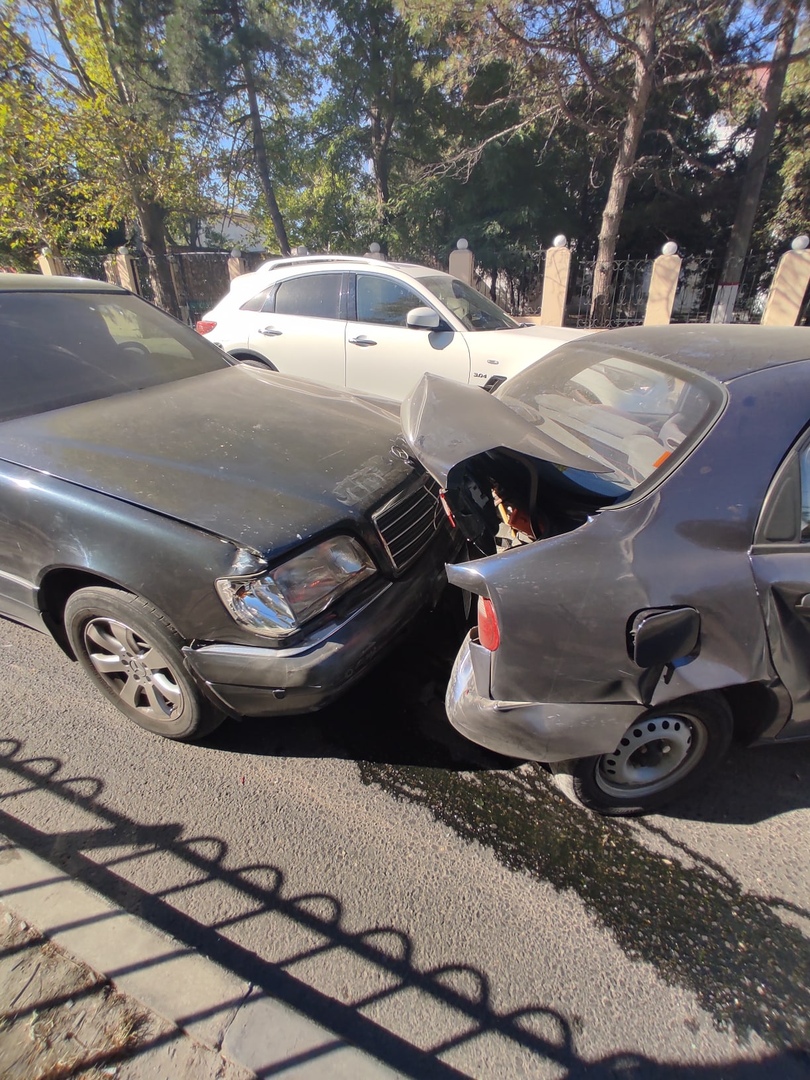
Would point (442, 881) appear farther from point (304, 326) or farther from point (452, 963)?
point (304, 326)

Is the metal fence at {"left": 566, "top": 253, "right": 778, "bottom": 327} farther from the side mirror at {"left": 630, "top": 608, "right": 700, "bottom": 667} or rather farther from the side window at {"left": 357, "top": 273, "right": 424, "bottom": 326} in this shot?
the side mirror at {"left": 630, "top": 608, "right": 700, "bottom": 667}

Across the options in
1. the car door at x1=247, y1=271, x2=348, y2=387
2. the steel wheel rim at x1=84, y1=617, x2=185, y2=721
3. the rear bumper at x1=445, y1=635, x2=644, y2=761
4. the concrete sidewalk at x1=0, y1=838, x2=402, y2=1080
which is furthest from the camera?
the car door at x1=247, y1=271, x2=348, y2=387

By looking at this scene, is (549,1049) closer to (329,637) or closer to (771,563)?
(329,637)

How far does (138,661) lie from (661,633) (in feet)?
6.62

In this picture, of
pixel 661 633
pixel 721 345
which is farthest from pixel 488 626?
pixel 721 345

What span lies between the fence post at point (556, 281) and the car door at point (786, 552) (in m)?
10.3

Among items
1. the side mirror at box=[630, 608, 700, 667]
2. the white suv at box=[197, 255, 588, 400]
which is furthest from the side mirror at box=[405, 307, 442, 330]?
the side mirror at box=[630, 608, 700, 667]

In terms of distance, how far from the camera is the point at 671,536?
1.70 meters

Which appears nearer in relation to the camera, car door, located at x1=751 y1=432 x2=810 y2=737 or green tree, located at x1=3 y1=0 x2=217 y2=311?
car door, located at x1=751 y1=432 x2=810 y2=737

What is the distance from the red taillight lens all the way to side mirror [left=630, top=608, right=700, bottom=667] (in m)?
0.42

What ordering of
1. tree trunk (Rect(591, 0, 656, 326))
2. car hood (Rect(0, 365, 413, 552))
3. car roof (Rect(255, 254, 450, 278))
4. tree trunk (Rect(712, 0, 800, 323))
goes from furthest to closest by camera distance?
tree trunk (Rect(712, 0, 800, 323)), tree trunk (Rect(591, 0, 656, 326)), car roof (Rect(255, 254, 450, 278)), car hood (Rect(0, 365, 413, 552))

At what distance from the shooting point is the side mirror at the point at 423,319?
5.18m

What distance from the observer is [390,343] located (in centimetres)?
560

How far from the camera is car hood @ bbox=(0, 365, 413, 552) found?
6.78 ft
